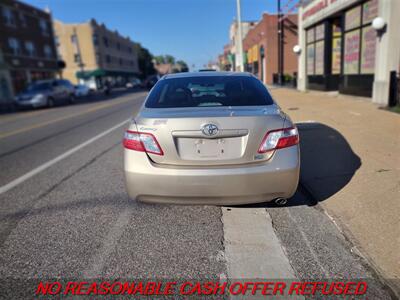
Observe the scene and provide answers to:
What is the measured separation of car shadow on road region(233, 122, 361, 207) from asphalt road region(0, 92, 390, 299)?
3.3 inches

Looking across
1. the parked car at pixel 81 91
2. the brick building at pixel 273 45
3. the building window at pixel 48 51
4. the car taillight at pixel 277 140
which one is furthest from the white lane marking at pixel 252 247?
the building window at pixel 48 51

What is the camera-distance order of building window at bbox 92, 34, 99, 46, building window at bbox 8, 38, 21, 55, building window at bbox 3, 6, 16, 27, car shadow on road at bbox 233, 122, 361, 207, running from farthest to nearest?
building window at bbox 92, 34, 99, 46, building window at bbox 8, 38, 21, 55, building window at bbox 3, 6, 16, 27, car shadow on road at bbox 233, 122, 361, 207

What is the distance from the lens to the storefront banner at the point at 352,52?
14070 millimetres

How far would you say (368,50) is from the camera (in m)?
13.0

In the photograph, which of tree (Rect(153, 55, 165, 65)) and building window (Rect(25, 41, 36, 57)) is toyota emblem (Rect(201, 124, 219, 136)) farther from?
tree (Rect(153, 55, 165, 65))

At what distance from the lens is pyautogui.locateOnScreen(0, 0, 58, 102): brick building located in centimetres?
3306

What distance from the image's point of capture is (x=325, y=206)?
384 centimetres

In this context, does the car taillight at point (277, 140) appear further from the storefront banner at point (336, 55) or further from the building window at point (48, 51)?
the building window at point (48, 51)

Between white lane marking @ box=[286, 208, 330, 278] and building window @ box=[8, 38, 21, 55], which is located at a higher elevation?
building window @ box=[8, 38, 21, 55]

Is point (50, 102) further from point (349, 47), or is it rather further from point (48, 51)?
point (48, 51)

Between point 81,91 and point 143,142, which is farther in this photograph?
point 81,91

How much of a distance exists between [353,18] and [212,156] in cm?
1425

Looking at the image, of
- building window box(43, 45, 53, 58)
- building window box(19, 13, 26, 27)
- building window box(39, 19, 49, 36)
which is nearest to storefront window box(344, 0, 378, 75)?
building window box(19, 13, 26, 27)

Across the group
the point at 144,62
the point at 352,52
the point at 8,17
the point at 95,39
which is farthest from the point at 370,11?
the point at 144,62
